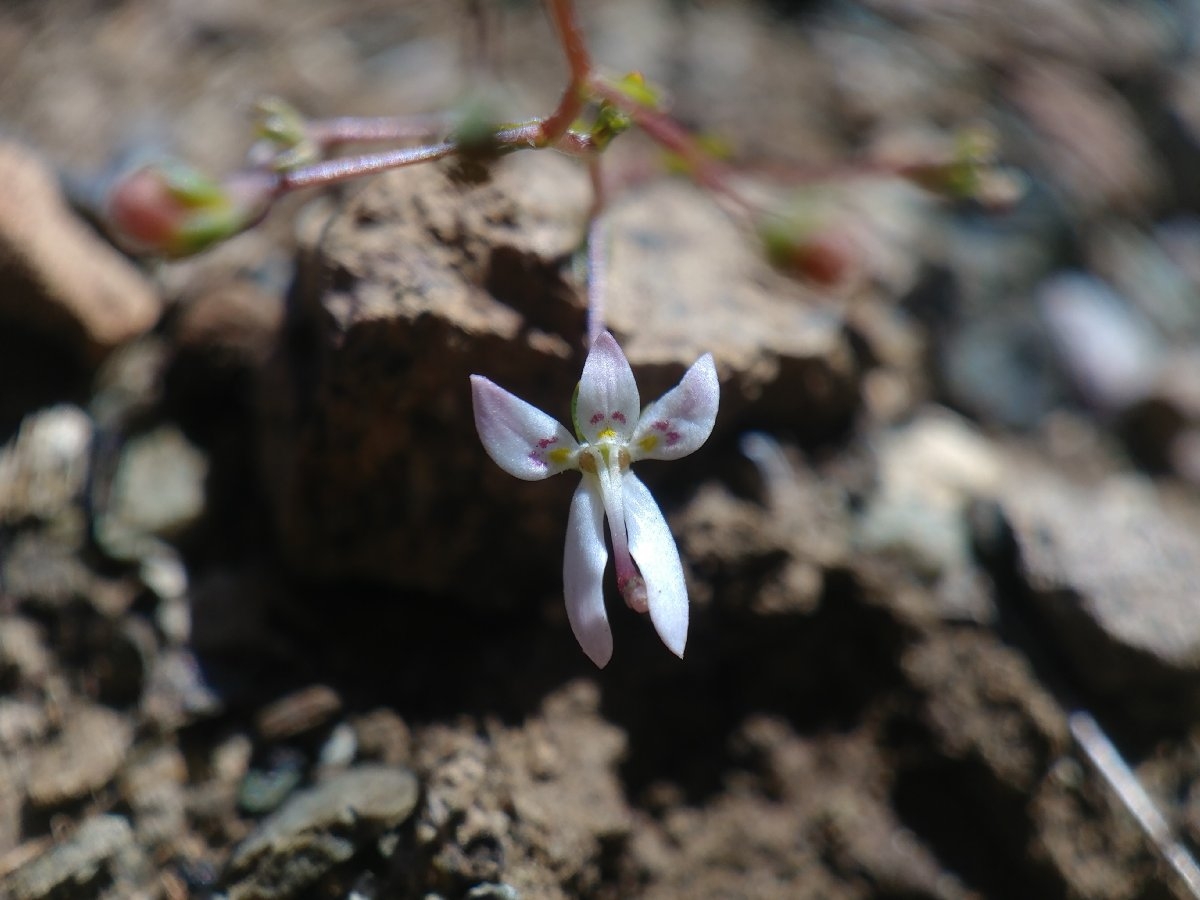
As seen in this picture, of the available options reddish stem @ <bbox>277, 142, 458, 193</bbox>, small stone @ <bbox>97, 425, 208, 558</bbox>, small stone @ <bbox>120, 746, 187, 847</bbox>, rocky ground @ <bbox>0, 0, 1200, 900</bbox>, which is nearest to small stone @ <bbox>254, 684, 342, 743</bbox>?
rocky ground @ <bbox>0, 0, 1200, 900</bbox>

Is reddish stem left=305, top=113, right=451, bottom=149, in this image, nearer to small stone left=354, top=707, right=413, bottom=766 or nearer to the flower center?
the flower center

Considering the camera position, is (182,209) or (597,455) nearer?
(597,455)

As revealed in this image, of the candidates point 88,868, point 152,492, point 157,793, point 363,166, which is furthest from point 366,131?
point 88,868

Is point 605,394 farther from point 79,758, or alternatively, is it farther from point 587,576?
point 79,758

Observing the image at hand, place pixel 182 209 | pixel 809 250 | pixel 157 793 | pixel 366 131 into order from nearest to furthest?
1. pixel 157 793
2. pixel 182 209
3. pixel 366 131
4. pixel 809 250

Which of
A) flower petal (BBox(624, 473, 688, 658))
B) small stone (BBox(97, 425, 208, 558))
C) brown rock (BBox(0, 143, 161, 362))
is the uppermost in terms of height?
flower petal (BBox(624, 473, 688, 658))

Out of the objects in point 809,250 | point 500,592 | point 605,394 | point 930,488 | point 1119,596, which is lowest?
point 500,592

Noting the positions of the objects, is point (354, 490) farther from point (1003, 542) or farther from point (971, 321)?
point (971, 321)
